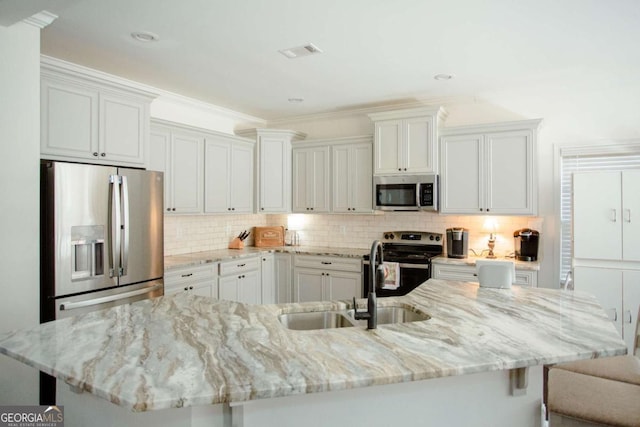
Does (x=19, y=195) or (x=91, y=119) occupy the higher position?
(x=91, y=119)

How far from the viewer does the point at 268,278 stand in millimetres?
5199

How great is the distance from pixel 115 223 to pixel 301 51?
1962 mm

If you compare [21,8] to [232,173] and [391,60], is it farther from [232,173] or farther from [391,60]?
[232,173]

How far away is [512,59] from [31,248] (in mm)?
3801

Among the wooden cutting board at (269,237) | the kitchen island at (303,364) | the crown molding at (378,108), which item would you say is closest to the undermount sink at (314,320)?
the kitchen island at (303,364)

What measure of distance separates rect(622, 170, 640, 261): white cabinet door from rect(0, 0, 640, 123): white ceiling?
1.00 m

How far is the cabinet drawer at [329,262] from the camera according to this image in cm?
475

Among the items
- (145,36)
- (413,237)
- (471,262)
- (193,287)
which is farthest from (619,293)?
(145,36)

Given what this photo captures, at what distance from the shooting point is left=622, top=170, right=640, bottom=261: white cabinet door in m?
3.44

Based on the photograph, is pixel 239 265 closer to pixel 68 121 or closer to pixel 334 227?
pixel 334 227

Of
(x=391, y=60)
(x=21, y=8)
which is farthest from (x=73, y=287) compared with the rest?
(x=391, y=60)

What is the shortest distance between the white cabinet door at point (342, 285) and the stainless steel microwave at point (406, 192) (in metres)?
0.87

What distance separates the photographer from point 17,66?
8.00 feet

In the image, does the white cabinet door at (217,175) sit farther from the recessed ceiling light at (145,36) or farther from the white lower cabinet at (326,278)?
the recessed ceiling light at (145,36)
